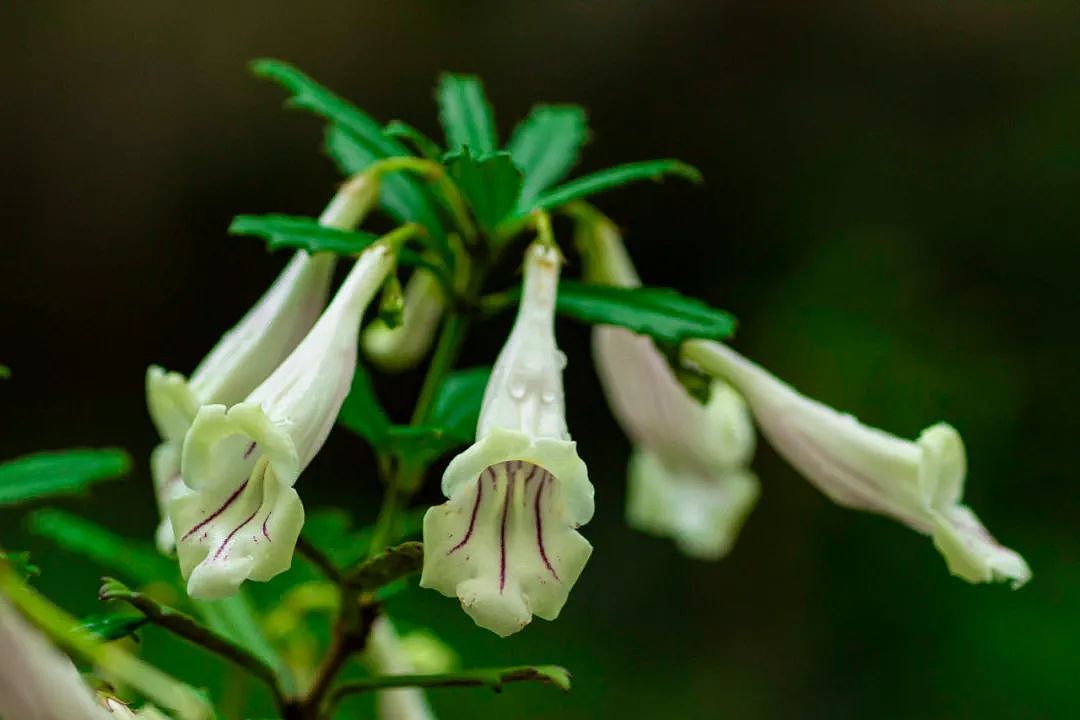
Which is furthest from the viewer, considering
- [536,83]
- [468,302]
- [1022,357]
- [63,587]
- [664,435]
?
[536,83]

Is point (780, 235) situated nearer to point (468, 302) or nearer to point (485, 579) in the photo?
point (468, 302)

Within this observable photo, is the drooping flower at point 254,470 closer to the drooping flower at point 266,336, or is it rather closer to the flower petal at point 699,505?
the drooping flower at point 266,336

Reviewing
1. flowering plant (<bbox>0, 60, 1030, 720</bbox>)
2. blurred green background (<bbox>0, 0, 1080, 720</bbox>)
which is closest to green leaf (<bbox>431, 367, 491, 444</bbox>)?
flowering plant (<bbox>0, 60, 1030, 720</bbox>)

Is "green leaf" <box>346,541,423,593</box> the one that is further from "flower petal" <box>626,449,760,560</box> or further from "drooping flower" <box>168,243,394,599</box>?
"flower petal" <box>626,449,760,560</box>

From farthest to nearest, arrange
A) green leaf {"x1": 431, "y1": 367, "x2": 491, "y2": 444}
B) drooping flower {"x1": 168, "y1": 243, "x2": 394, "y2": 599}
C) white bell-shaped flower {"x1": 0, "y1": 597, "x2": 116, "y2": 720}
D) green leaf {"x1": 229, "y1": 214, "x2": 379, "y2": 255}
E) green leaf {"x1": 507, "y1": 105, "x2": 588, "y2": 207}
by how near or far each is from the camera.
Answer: green leaf {"x1": 507, "y1": 105, "x2": 588, "y2": 207} < green leaf {"x1": 431, "y1": 367, "x2": 491, "y2": 444} < green leaf {"x1": 229, "y1": 214, "x2": 379, "y2": 255} < drooping flower {"x1": 168, "y1": 243, "x2": 394, "y2": 599} < white bell-shaped flower {"x1": 0, "y1": 597, "x2": 116, "y2": 720}

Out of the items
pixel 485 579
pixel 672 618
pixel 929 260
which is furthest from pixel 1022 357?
pixel 485 579

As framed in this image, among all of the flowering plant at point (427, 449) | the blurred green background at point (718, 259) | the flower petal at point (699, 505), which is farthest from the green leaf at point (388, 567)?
the blurred green background at point (718, 259)

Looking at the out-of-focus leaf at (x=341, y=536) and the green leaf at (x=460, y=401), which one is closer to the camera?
the green leaf at (x=460, y=401)
